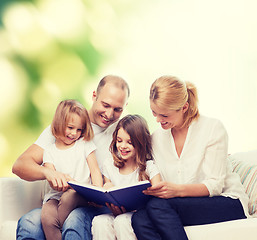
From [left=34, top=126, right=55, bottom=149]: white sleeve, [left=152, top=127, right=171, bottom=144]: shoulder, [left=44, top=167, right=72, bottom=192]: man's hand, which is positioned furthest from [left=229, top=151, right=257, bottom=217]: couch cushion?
[left=34, top=126, right=55, bottom=149]: white sleeve

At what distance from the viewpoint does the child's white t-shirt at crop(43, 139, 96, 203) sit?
2.01 m

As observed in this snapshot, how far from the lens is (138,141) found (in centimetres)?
195

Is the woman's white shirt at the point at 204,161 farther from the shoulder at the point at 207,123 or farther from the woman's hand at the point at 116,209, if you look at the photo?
the woman's hand at the point at 116,209

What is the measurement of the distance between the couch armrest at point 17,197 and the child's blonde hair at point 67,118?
1.18 ft

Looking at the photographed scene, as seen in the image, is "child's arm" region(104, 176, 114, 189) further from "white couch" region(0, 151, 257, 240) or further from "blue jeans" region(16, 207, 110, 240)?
"white couch" region(0, 151, 257, 240)

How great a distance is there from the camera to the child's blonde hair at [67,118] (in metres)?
2.00

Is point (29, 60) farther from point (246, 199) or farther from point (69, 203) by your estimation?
point (246, 199)

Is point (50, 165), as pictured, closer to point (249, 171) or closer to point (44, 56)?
point (249, 171)

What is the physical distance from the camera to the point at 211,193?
176 cm

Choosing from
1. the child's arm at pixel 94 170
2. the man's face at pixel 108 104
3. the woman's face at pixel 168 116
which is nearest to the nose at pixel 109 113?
the man's face at pixel 108 104

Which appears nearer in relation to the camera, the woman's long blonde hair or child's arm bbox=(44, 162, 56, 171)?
the woman's long blonde hair

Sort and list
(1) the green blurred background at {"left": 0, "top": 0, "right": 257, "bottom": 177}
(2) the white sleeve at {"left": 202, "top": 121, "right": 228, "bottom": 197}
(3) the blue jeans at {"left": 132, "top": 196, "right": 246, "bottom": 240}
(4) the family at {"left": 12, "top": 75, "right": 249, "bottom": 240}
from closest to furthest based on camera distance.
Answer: (3) the blue jeans at {"left": 132, "top": 196, "right": 246, "bottom": 240}, (4) the family at {"left": 12, "top": 75, "right": 249, "bottom": 240}, (2) the white sleeve at {"left": 202, "top": 121, "right": 228, "bottom": 197}, (1) the green blurred background at {"left": 0, "top": 0, "right": 257, "bottom": 177}

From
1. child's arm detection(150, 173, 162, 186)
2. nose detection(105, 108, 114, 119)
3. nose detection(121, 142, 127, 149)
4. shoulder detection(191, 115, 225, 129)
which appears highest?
nose detection(105, 108, 114, 119)

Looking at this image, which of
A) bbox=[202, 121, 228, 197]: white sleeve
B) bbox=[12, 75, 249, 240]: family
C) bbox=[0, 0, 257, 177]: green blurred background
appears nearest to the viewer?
bbox=[12, 75, 249, 240]: family
